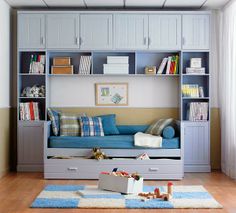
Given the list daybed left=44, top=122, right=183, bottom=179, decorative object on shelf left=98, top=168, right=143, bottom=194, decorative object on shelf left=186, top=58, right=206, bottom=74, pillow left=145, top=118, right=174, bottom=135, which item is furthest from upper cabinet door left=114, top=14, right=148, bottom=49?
decorative object on shelf left=98, top=168, right=143, bottom=194

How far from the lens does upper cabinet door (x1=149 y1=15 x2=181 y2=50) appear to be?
6773 millimetres

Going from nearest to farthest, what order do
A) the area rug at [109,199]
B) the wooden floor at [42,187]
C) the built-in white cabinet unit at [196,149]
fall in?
the wooden floor at [42,187] → the area rug at [109,199] → the built-in white cabinet unit at [196,149]

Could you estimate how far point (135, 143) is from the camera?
246 inches

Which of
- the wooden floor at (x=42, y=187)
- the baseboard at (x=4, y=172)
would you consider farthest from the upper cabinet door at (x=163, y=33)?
the baseboard at (x=4, y=172)

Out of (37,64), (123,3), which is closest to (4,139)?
(37,64)

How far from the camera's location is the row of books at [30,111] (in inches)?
269

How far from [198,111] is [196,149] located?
564 mm

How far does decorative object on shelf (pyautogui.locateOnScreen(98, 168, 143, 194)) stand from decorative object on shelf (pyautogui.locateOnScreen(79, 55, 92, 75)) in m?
2.03

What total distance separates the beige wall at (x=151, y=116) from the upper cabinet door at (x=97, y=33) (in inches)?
38.8

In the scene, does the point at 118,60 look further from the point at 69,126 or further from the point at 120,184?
the point at 120,184

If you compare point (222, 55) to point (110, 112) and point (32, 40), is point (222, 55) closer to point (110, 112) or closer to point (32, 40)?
point (110, 112)

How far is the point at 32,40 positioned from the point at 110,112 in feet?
5.19

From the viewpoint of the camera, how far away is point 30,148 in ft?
22.4

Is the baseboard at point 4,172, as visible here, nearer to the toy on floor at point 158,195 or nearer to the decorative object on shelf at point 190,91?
the toy on floor at point 158,195
